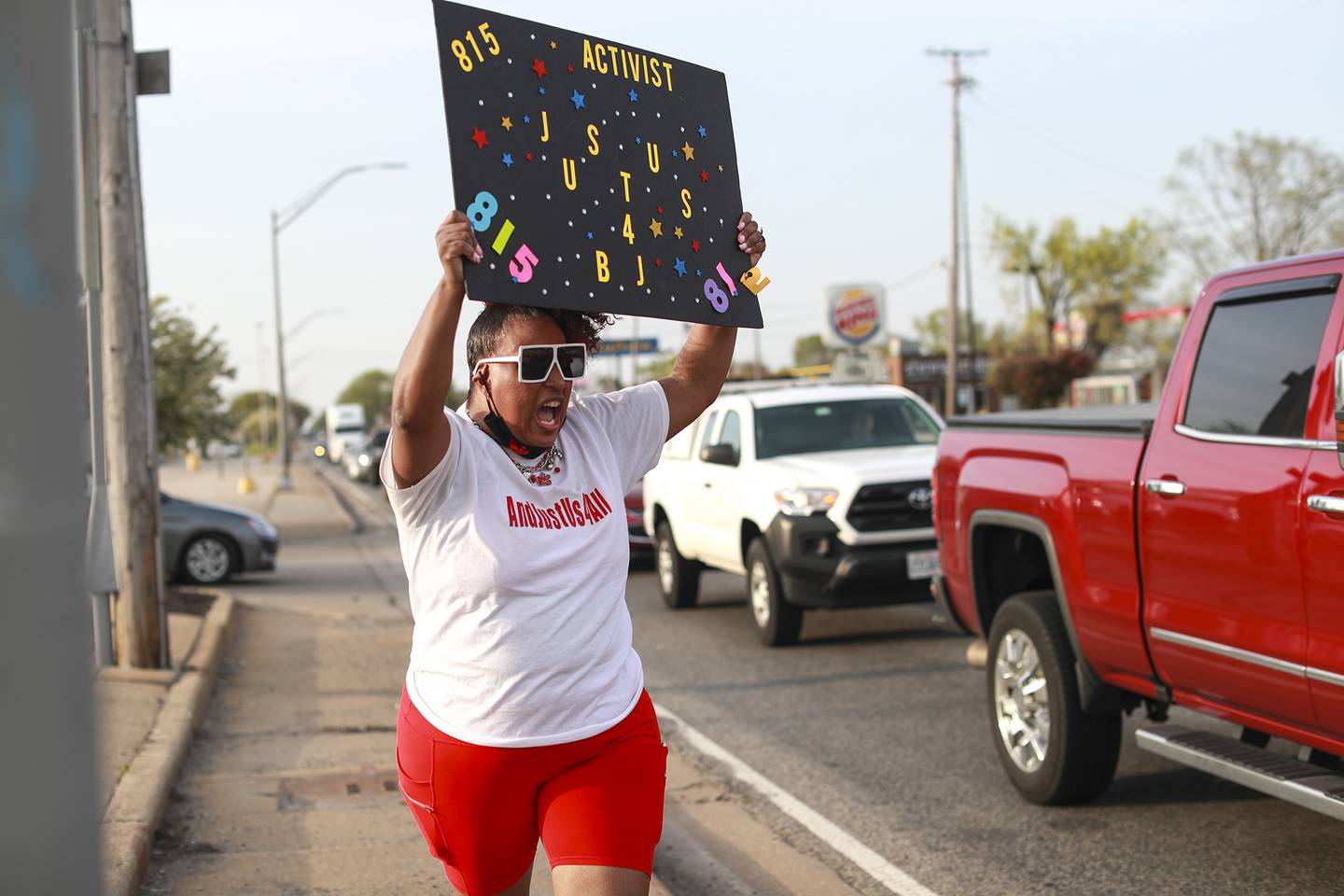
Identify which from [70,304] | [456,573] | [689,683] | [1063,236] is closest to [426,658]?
[456,573]

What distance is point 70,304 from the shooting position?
1.61 m

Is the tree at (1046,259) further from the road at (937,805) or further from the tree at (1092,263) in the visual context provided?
the road at (937,805)

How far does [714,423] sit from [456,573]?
9878mm

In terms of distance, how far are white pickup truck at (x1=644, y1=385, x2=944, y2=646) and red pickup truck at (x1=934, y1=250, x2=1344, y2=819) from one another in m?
3.42

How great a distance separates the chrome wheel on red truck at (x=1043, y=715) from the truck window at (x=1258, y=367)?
4.06 feet

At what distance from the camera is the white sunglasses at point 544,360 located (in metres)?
3.07

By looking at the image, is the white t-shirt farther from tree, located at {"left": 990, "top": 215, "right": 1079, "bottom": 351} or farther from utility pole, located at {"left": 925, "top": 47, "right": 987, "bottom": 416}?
tree, located at {"left": 990, "top": 215, "right": 1079, "bottom": 351}

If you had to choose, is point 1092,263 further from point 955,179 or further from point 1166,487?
point 1166,487

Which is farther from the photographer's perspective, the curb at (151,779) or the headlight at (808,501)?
the headlight at (808,501)

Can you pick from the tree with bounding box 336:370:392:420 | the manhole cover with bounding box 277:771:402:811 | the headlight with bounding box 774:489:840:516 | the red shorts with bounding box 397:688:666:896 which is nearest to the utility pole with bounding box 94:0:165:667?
the manhole cover with bounding box 277:771:402:811

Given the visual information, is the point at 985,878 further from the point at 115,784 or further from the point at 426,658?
the point at 115,784

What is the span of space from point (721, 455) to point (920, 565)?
1.96 metres

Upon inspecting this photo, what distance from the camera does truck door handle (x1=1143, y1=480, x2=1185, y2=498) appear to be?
5.15 meters

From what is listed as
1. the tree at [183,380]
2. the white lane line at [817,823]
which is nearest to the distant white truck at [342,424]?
the tree at [183,380]
